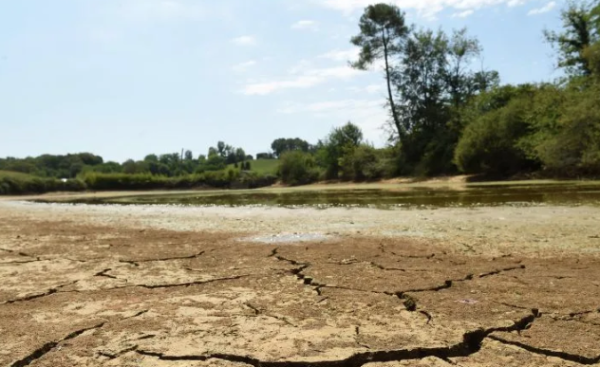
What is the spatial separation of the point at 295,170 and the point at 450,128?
15.3 m

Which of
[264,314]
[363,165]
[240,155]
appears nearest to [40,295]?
[264,314]

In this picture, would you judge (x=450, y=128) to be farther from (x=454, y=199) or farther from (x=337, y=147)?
(x=454, y=199)

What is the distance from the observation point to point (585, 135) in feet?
61.9

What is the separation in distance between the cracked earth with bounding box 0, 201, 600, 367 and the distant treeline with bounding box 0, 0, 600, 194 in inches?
668

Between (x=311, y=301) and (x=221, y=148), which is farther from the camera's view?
(x=221, y=148)

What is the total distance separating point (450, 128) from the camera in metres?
34.2

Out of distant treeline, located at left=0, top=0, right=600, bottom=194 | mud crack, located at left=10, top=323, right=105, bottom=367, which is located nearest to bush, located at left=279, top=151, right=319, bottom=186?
distant treeline, located at left=0, top=0, right=600, bottom=194

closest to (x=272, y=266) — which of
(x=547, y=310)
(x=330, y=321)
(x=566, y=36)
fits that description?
(x=330, y=321)

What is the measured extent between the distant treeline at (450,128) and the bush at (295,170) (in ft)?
0.32

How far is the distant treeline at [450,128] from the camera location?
20.7 meters

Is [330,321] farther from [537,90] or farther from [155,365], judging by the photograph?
[537,90]

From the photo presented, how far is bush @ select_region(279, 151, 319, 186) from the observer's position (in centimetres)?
4325

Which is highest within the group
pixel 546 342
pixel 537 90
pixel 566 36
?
pixel 566 36

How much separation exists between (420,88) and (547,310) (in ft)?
122
